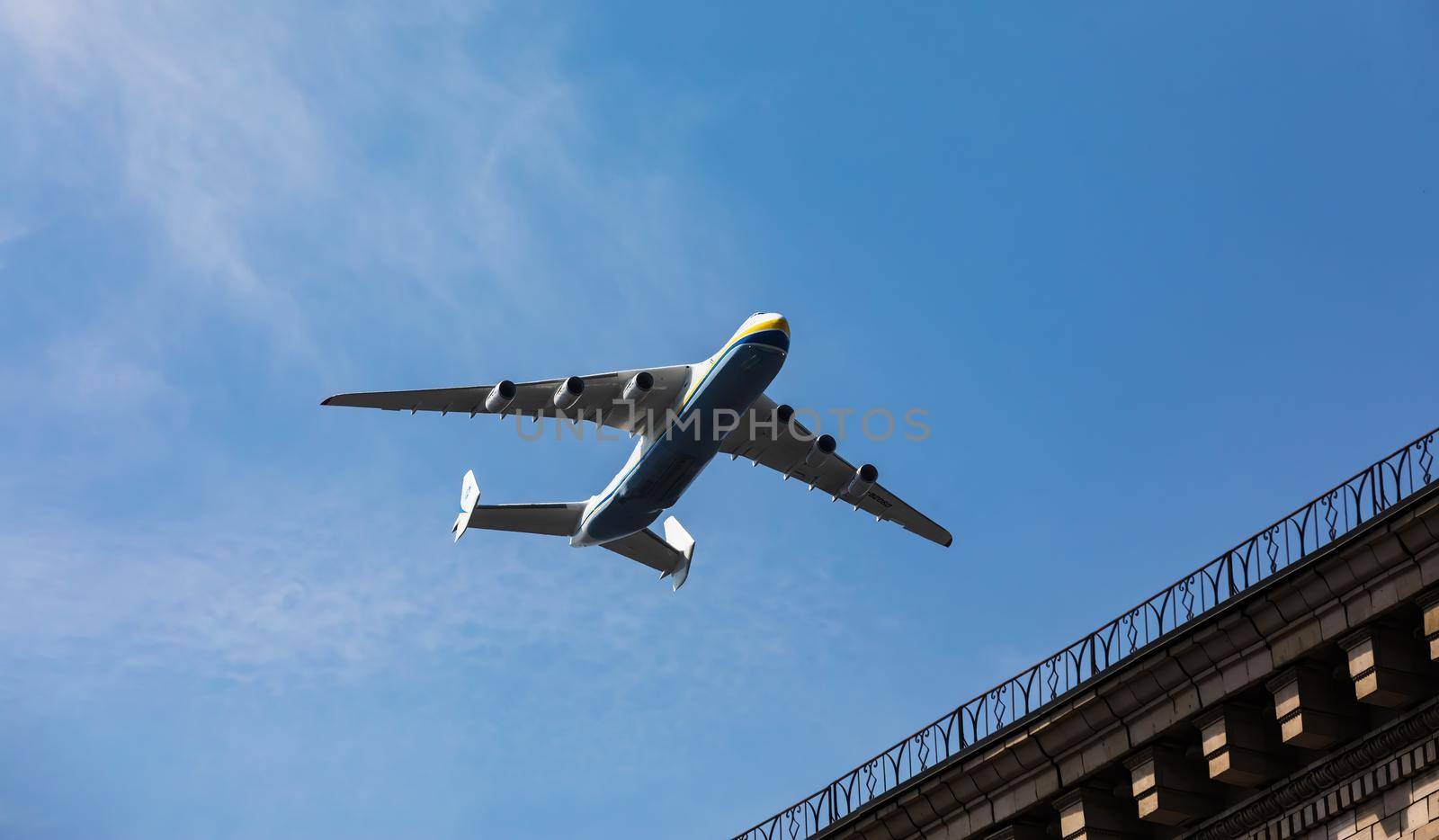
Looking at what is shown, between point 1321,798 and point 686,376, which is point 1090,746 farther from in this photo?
point 686,376

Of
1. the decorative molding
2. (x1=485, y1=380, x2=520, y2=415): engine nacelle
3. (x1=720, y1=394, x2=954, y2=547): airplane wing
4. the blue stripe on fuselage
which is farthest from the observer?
(x1=720, y1=394, x2=954, y2=547): airplane wing

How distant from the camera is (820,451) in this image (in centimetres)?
5388

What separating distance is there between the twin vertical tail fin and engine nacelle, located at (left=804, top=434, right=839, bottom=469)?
36.4 ft

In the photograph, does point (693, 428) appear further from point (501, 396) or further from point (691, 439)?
point (501, 396)

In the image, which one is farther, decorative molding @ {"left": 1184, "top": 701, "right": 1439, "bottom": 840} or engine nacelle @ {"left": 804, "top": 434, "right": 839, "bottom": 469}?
engine nacelle @ {"left": 804, "top": 434, "right": 839, "bottom": 469}

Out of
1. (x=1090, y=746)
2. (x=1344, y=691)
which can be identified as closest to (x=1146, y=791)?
(x=1090, y=746)

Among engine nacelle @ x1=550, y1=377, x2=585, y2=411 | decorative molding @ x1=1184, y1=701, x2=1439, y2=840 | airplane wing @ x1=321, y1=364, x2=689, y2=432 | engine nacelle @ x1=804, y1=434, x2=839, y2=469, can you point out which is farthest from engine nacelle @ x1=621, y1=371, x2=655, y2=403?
decorative molding @ x1=1184, y1=701, x2=1439, y2=840

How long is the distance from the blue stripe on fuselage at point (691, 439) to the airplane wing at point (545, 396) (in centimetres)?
185

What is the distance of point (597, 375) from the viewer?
49062 mm

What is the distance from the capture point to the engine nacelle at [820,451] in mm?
53812

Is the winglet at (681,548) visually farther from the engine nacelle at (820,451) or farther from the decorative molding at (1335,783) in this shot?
the decorative molding at (1335,783)

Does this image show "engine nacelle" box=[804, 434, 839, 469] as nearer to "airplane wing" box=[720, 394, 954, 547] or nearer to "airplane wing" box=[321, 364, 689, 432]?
"airplane wing" box=[720, 394, 954, 547]

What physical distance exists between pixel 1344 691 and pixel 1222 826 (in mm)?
2336

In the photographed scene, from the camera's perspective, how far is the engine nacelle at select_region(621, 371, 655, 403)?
4759cm
